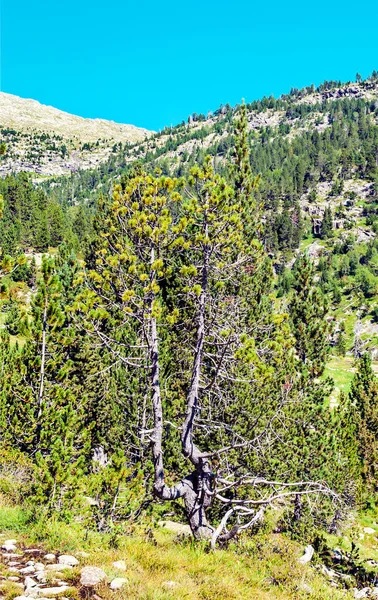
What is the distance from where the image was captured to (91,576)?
5.17m

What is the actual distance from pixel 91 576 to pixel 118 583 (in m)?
0.37

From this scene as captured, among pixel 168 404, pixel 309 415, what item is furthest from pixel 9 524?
pixel 309 415

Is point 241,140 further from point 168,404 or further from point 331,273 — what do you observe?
point 331,273

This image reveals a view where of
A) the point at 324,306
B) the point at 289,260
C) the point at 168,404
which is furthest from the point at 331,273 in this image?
the point at 168,404

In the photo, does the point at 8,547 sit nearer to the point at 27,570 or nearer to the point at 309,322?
the point at 27,570

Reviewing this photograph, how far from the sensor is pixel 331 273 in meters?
102

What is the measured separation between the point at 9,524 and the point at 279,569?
487cm

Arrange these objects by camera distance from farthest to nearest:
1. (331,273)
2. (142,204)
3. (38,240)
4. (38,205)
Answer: (331,273) < (38,205) < (38,240) < (142,204)

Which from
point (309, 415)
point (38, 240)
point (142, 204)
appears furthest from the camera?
point (38, 240)

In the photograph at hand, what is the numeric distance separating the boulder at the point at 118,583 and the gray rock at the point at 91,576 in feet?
0.54

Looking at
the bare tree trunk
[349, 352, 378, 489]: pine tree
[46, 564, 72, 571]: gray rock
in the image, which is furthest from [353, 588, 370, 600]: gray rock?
[349, 352, 378, 489]: pine tree

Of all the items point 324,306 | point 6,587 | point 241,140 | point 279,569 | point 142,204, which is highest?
point 241,140

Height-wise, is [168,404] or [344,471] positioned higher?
[168,404]

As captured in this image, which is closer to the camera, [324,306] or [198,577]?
[198,577]
